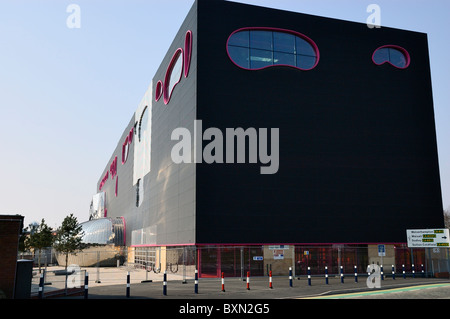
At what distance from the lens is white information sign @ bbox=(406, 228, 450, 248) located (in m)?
32.8

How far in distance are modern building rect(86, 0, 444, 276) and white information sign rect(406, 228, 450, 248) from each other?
11.5 ft

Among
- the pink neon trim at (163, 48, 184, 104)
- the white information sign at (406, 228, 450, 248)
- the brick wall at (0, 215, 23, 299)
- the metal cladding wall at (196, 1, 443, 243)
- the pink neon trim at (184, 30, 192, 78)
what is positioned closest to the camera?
the brick wall at (0, 215, 23, 299)

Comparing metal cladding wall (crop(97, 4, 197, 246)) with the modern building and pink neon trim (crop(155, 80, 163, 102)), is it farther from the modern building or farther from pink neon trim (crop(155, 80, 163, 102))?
pink neon trim (crop(155, 80, 163, 102))

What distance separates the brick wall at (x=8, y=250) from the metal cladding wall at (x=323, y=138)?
18.6m

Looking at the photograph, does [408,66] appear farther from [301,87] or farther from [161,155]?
[161,155]

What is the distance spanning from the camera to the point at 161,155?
51719 mm

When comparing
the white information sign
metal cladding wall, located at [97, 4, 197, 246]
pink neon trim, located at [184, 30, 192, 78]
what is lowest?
the white information sign

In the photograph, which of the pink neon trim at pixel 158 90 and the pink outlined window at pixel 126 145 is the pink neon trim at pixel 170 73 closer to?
A: the pink neon trim at pixel 158 90

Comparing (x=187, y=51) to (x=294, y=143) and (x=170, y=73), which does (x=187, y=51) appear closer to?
(x=170, y=73)

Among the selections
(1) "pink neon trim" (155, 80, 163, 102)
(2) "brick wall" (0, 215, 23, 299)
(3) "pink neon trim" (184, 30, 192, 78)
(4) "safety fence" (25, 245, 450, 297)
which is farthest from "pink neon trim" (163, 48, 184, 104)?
(2) "brick wall" (0, 215, 23, 299)

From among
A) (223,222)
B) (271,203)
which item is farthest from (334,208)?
(223,222)

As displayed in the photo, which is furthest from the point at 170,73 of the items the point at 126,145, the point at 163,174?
the point at 126,145

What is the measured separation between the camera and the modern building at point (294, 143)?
1489 inches

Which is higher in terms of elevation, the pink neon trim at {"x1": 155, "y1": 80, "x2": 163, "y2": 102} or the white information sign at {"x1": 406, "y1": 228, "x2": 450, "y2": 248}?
the pink neon trim at {"x1": 155, "y1": 80, "x2": 163, "y2": 102}
